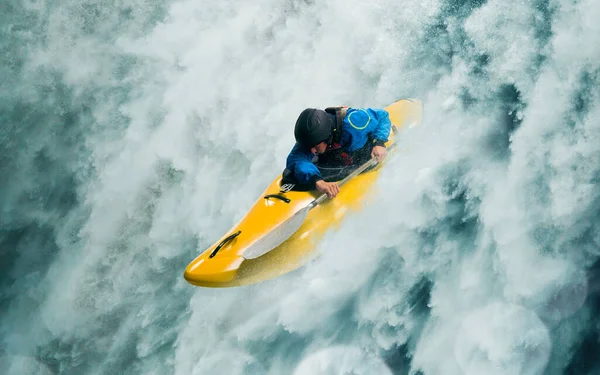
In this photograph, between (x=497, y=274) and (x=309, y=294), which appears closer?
(x=497, y=274)

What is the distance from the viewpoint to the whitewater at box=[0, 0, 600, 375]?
11.7ft

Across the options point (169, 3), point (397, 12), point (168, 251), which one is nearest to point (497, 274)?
point (397, 12)

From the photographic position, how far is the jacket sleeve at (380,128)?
423 cm

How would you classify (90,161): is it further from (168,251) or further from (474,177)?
(474,177)

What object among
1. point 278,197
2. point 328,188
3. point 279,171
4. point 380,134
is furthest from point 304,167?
point 279,171

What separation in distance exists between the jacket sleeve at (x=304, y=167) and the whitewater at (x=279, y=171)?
485mm

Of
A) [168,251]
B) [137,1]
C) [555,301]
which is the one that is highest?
[137,1]

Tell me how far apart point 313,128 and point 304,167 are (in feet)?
1.27

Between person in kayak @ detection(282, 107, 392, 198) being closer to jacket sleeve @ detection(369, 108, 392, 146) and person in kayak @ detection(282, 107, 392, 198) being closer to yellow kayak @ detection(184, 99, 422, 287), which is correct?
jacket sleeve @ detection(369, 108, 392, 146)

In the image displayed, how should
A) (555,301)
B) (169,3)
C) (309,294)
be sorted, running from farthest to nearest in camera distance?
(169,3), (309,294), (555,301)

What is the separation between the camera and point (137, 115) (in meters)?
7.61

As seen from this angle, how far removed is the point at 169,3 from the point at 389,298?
5.90 metres

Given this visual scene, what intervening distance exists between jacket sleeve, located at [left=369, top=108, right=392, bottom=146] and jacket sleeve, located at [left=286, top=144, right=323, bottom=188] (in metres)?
0.53

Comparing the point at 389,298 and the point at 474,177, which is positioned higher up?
the point at 474,177
